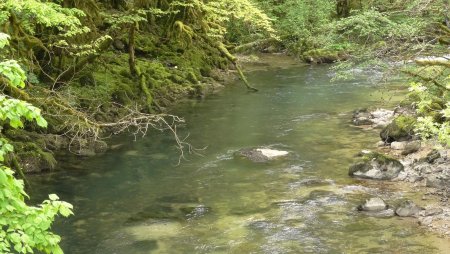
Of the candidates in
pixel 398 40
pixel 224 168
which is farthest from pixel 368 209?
pixel 398 40

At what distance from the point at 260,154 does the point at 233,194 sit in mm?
2943

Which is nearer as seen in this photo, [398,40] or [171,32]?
[398,40]

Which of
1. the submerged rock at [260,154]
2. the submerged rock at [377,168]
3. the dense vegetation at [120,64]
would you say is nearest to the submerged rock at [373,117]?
the dense vegetation at [120,64]

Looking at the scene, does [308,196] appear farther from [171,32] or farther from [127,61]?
[171,32]

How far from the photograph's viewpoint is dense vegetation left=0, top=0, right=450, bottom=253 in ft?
14.8

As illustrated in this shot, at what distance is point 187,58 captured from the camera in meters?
26.3

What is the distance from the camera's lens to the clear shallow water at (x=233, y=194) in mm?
9680

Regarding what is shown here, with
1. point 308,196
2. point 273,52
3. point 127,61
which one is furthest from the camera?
point 273,52

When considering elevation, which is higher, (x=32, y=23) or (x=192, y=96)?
(x=32, y=23)

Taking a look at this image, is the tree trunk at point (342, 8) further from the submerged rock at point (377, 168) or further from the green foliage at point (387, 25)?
the submerged rock at point (377, 168)

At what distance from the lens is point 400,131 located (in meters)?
15.9

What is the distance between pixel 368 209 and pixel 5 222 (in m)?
8.15

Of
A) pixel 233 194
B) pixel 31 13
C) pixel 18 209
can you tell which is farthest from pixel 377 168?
pixel 18 209

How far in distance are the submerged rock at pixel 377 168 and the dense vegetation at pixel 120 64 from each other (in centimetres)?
128
